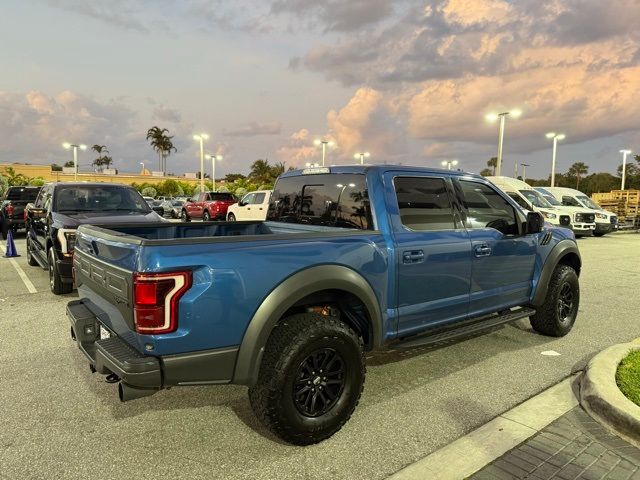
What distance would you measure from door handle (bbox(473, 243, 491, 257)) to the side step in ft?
2.00

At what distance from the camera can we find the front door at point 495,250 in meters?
4.15

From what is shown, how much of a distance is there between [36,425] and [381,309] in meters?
2.55

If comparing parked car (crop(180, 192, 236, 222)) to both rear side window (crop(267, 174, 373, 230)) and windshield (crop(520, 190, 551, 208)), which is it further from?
rear side window (crop(267, 174, 373, 230))

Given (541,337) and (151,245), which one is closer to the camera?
(151,245)

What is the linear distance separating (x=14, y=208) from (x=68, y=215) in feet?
31.0

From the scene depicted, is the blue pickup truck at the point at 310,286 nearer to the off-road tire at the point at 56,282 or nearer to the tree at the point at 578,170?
the off-road tire at the point at 56,282

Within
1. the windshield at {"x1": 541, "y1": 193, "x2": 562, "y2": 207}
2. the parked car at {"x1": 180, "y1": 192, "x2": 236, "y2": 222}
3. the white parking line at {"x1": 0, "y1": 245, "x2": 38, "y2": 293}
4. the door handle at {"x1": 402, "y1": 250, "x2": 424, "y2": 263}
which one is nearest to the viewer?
the door handle at {"x1": 402, "y1": 250, "x2": 424, "y2": 263}

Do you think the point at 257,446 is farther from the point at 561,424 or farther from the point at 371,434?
the point at 561,424

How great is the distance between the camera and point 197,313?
2535mm

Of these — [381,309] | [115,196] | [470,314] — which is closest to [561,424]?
[470,314]

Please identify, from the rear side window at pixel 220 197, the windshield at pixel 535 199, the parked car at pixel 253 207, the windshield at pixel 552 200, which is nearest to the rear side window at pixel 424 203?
the windshield at pixel 535 199

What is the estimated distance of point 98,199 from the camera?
8070 mm

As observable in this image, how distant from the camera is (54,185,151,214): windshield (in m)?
7.82

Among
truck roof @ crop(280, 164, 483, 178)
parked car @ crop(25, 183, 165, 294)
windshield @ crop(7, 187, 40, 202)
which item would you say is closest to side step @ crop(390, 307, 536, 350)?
truck roof @ crop(280, 164, 483, 178)
